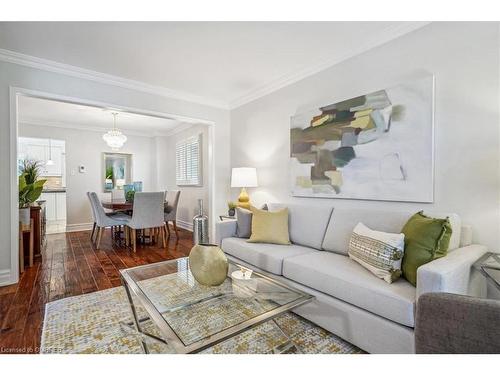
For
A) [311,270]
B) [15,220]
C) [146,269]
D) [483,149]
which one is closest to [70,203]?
[15,220]

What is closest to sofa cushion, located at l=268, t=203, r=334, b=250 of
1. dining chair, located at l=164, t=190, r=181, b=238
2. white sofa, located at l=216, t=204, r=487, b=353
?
white sofa, located at l=216, t=204, r=487, b=353

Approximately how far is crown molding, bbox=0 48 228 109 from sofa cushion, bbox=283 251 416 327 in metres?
2.87

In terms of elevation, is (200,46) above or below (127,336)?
above

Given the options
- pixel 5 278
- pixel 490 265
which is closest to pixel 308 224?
pixel 490 265

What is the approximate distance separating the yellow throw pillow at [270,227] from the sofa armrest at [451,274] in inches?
53.2

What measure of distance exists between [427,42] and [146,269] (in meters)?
2.77

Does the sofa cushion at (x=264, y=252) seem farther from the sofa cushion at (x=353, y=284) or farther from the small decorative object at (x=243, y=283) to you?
the small decorative object at (x=243, y=283)

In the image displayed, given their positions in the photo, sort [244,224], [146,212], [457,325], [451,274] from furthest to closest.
A: 1. [146,212]
2. [244,224]
3. [451,274]
4. [457,325]

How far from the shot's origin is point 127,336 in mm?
1712

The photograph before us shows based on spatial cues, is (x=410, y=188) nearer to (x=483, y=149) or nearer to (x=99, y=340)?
(x=483, y=149)

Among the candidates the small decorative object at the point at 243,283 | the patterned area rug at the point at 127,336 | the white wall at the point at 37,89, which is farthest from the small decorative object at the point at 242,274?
the white wall at the point at 37,89

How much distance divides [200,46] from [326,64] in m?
1.32

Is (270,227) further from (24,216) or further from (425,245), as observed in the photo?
(24,216)

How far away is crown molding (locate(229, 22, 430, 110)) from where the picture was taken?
6.97 feet
